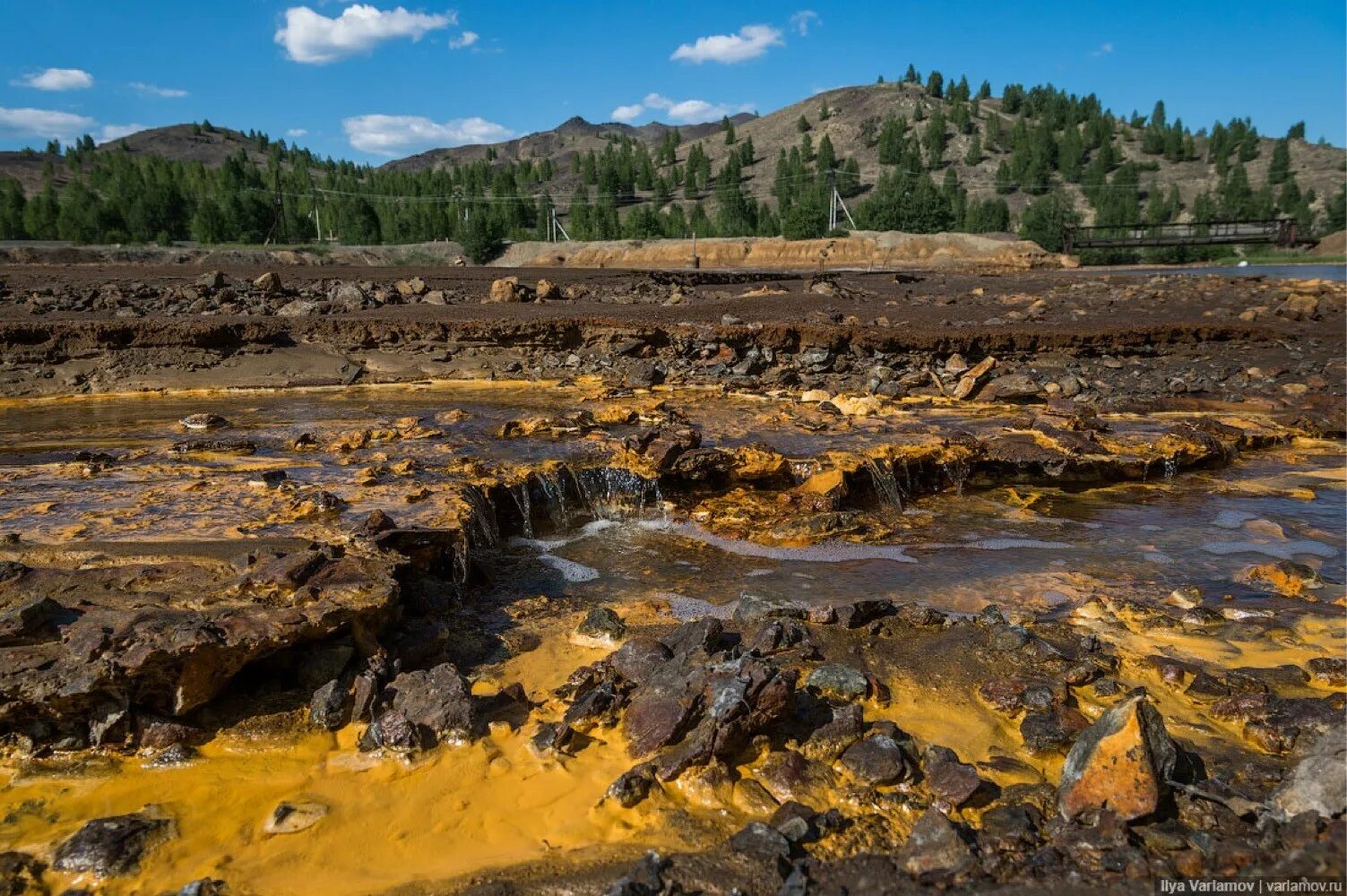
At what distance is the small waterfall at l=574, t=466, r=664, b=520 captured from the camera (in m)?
8.48

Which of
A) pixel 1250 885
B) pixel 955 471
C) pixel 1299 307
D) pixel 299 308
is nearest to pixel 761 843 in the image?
pixel 1250 885

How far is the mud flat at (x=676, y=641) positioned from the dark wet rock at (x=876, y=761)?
0.08 feet

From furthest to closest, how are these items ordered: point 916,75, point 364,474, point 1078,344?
point 916,75 < point 1078,344 < point 364,474

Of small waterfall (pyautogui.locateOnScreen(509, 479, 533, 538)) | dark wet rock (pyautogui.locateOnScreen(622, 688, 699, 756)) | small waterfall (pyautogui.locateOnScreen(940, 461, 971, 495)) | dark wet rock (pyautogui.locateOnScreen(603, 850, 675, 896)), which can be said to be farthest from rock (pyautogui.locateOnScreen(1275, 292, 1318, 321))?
dark wet rock (pyautogui.locateOnScreen(603, 850, 675, 896))

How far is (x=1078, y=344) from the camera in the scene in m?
14.9

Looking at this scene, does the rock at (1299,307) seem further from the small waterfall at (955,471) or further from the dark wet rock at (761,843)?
the dark wet rock at (761,843)

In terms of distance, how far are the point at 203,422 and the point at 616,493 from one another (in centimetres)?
612

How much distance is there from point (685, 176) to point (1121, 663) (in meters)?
88.3

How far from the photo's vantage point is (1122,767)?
3.48 metres

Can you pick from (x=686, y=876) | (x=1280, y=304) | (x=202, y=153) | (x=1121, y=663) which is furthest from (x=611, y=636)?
(x=202, y=153)

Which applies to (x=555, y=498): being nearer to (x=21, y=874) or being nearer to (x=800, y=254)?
(x=21, y=874)

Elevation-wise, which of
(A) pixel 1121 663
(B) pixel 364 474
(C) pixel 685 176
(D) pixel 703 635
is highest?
(C) pixel 685 176

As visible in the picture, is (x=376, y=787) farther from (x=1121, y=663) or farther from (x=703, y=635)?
(x=1121, y=663)

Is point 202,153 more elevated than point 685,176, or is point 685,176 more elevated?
point 202,153
